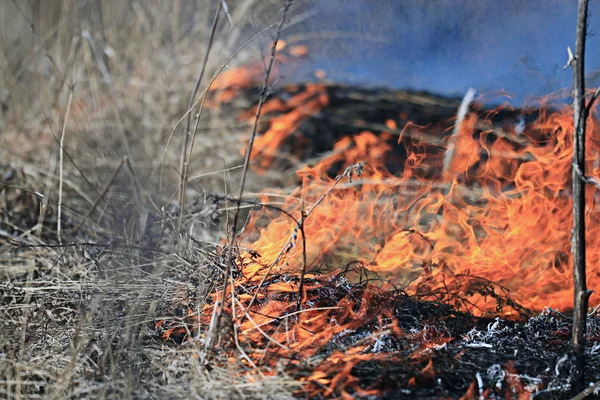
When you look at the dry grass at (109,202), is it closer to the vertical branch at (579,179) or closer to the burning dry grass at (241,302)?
the burning dry grass at (241,302)

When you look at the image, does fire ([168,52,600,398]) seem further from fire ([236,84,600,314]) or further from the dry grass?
the dry grass

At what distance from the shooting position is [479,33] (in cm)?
345

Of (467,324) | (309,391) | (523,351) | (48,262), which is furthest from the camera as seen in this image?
(48,262)

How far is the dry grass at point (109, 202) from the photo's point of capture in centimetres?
180

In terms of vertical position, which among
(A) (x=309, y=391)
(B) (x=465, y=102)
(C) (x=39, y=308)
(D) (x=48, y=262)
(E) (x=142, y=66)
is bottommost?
Answer: (A) (x=309, y=391)

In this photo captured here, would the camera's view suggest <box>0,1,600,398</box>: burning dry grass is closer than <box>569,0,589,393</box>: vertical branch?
No

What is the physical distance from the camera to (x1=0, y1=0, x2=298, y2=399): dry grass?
1.80 meters

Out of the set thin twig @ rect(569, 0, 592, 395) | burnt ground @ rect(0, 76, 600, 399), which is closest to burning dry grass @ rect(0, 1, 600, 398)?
burnt ground @ rect(0, 76, 600, 399)

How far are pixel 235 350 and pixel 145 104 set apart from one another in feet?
11.1

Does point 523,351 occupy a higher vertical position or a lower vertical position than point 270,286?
lower

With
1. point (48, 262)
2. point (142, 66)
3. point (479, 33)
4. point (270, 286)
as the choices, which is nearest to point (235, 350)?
point (270, 286)

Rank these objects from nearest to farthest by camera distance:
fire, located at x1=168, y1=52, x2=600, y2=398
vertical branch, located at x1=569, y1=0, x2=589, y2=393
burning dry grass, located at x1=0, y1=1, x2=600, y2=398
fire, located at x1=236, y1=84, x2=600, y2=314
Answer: vertical branch, located at x1=569, y1=0, x2=589, y2=393 → burning dry grass, located at x1=0, y1=1, x2=600, y2=398 → fire, located at x1=168, y1=52, x2=600, y2=398 → fire, located at x1=236, y1=84, x2=600, y2=314

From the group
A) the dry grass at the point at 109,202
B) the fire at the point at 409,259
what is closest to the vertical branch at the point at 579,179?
the fire at the point at 409,259

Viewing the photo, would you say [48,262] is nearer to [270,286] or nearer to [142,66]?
[270,286]
